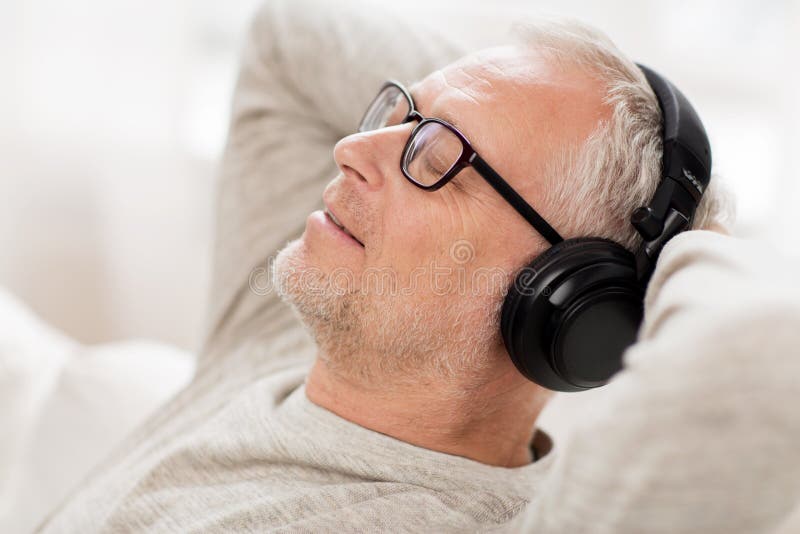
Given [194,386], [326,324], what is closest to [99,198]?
[194,386]

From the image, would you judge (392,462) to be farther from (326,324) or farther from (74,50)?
(74,50)

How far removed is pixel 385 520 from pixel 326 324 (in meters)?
0.27

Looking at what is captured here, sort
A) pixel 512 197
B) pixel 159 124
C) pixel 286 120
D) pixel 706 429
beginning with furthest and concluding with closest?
1. pixel 159 124
2. pixel 286 120
3. pixel 512 197
4. pixel 706 429

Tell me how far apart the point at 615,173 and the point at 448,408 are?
0.38 metres

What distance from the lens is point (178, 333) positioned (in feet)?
7.99

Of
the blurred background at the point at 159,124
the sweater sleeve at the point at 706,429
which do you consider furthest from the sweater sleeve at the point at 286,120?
the sweater sleeve at the point at 706,429

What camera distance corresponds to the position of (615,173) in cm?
91

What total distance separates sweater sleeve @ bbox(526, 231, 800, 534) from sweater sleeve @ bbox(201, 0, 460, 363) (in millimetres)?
877

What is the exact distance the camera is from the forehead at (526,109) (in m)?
0.91

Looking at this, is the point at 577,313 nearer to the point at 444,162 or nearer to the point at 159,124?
the point at 444,162

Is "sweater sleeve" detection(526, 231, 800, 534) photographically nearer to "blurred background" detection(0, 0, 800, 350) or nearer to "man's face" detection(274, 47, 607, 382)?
"man's face" detection(274, 47, 607, 382)

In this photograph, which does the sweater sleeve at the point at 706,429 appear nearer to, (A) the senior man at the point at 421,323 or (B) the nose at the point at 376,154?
(A) the senior man at the point at 421,323

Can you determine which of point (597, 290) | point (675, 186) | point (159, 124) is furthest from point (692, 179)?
point (159, 124)

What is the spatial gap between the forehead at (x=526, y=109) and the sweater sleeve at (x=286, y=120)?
0.41 meters
